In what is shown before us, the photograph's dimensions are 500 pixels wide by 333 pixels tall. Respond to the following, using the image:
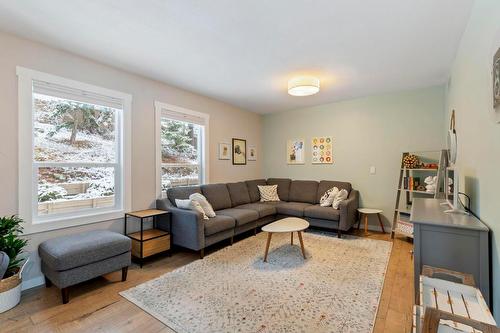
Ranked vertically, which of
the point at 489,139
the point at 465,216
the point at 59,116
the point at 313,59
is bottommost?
the point at 465,216

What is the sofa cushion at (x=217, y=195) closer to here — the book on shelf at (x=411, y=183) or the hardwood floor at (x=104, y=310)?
the hardwood floor at (x=104, y=310)

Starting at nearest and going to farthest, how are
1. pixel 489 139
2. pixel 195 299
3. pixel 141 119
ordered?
pixel 489 139, pixel 195 299, pixel 141 119

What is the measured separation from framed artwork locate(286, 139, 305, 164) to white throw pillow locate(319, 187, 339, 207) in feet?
3.53

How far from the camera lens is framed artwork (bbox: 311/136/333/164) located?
488cm

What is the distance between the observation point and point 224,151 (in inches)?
189

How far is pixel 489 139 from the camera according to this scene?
1.50 m

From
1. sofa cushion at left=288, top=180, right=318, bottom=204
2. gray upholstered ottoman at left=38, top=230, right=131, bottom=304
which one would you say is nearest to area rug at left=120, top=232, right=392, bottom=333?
gray upholstered ottoman at left=38, top=230, right=131, bottom=304

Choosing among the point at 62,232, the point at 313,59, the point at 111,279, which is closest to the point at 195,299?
the point at 111,279

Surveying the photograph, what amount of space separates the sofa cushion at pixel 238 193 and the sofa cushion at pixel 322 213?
1201mm

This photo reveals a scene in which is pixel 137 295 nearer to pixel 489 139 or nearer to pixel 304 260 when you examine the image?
pixel 304 260

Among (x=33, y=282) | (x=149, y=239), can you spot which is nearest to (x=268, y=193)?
(x=149, y=239)

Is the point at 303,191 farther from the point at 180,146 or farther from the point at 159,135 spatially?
the point at 159,135

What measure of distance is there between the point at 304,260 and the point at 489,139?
2.16 m

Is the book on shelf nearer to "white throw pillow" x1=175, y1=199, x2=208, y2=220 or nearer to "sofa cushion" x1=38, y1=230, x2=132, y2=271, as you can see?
"white throw pillow" x1=175, y1=199, x2=208, y2=220
